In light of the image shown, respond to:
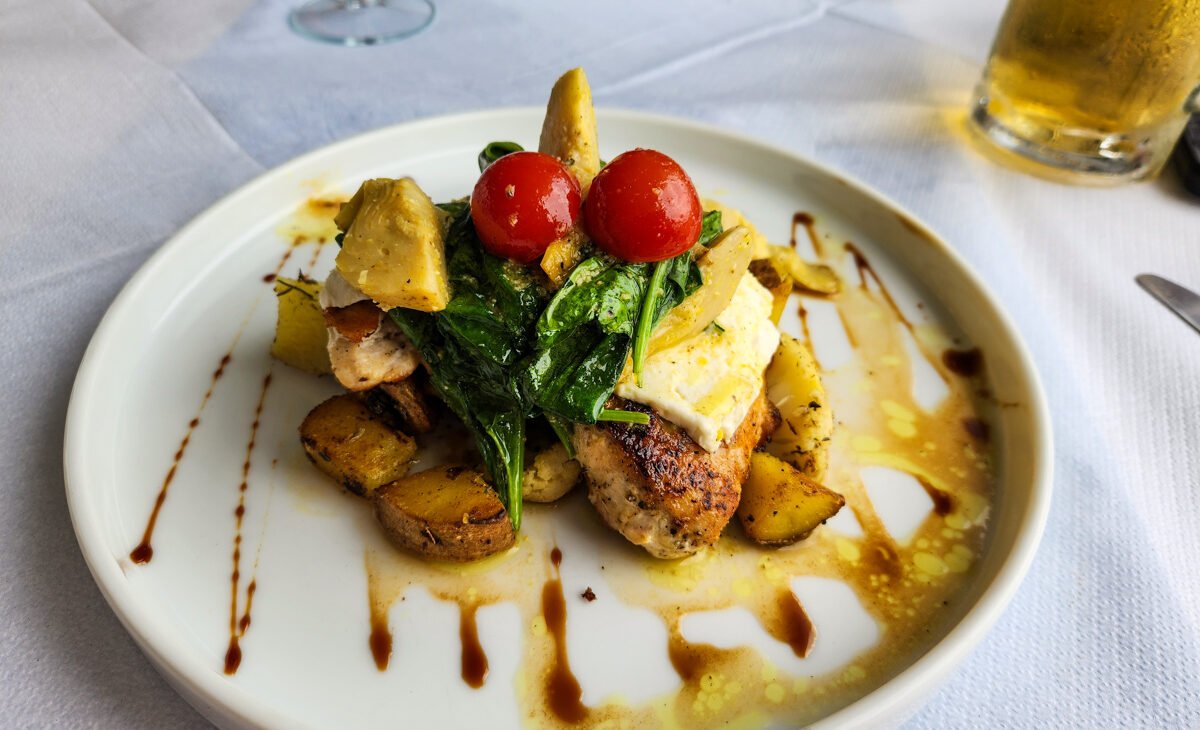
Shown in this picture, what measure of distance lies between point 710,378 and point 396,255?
0.87 m

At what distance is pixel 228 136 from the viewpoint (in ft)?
12.6

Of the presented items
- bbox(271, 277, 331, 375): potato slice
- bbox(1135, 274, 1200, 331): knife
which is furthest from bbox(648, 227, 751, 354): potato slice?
bbox(1135, 274, 1200, 331): knife

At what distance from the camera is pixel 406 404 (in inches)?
95.7

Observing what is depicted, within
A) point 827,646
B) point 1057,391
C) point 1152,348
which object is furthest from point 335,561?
point 1152,348

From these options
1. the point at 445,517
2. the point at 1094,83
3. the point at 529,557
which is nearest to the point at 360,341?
the point at 445,517

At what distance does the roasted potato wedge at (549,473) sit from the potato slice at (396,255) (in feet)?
1.67

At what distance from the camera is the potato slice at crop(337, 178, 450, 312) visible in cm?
205

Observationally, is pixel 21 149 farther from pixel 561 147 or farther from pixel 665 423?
pixel 665 423

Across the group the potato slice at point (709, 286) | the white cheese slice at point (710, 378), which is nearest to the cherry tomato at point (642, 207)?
the potato slice at point (709, 286)

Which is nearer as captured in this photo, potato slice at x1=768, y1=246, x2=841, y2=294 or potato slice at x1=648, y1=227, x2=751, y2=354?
potato slice at x1=648, y1=227, x2=751, y2=354

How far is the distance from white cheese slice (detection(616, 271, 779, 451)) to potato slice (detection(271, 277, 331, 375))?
0.99 m

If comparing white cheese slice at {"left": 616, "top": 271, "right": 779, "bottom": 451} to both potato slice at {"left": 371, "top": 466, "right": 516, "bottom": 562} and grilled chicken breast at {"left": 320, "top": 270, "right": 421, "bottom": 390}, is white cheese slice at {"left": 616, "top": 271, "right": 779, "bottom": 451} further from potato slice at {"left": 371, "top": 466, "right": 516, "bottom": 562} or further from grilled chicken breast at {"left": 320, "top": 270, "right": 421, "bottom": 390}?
grilled chicken breast at {"left": 320, "top": 270, "right": 421, "bottom": 390}

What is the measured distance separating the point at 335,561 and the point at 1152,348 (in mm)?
2880

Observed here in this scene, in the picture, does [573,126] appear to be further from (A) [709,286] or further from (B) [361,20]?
(B) [361,20]
